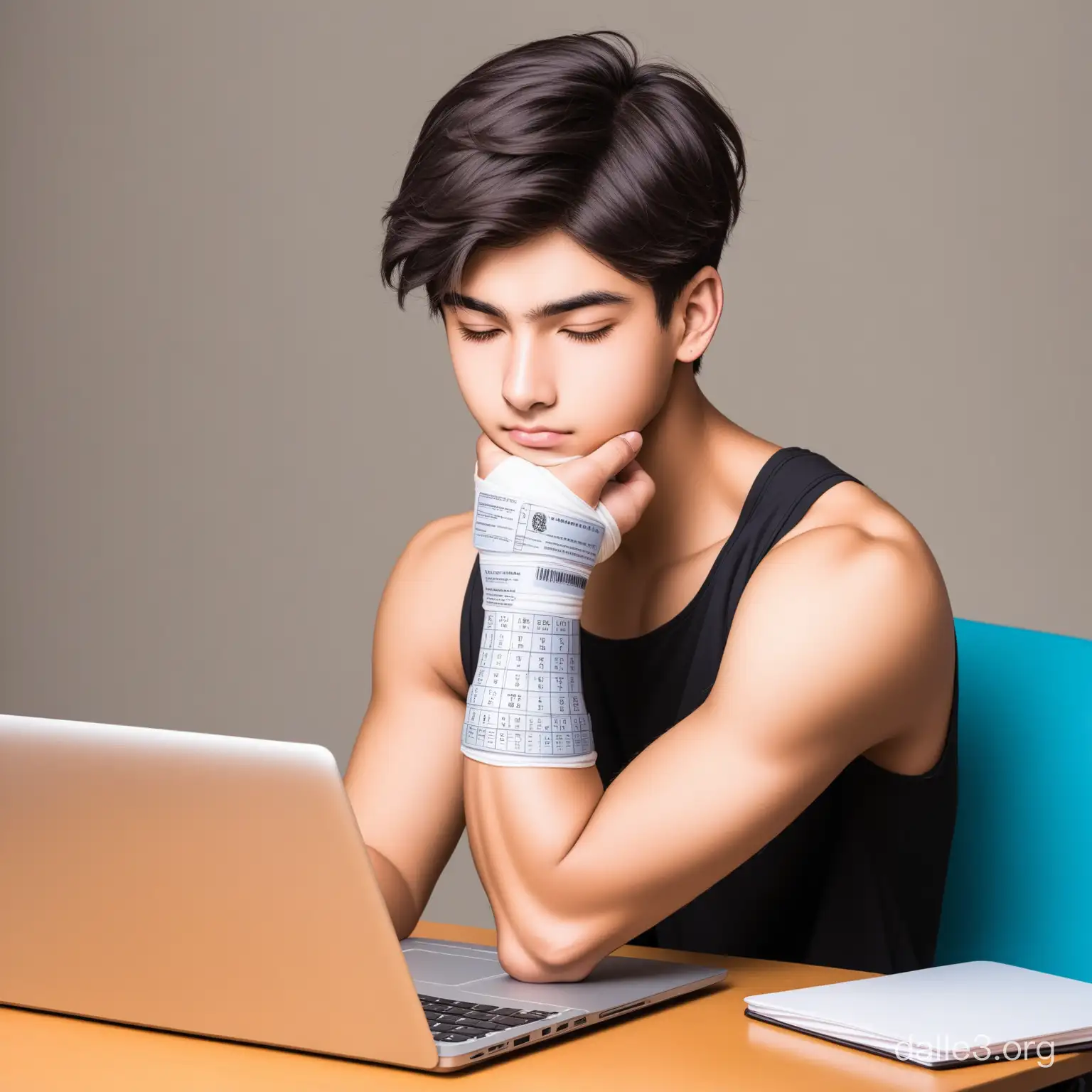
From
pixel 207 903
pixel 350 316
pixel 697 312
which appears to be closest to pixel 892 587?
pixel 697 312

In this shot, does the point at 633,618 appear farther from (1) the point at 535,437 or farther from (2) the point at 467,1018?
(2) the point at 467,1018

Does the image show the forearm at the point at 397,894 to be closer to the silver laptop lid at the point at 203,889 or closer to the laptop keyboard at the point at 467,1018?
the laptop keyboard at the point at 467,1018

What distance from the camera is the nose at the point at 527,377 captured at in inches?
56.2

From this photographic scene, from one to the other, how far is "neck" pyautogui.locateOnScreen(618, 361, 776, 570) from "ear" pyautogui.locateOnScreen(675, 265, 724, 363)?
0.17 feet

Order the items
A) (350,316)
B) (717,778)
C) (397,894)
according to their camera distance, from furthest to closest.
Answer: (350,316) → (397,894) → (717,778)

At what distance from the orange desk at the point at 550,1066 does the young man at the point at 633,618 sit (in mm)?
196

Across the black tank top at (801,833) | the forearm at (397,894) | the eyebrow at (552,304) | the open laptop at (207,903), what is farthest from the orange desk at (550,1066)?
the eyebrow at (552,304)

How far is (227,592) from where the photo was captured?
12.5ft

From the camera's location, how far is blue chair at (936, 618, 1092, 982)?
152cm

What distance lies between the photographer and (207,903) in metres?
1.03

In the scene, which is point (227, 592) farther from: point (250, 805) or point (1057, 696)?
point (250, 805)

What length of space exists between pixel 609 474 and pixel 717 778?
300 mm

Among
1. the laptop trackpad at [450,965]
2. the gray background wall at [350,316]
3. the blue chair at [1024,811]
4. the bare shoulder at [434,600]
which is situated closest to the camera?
the laptop trackpad at [450,965]

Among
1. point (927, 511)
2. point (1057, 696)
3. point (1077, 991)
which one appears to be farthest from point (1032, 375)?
point (1077, 991)
